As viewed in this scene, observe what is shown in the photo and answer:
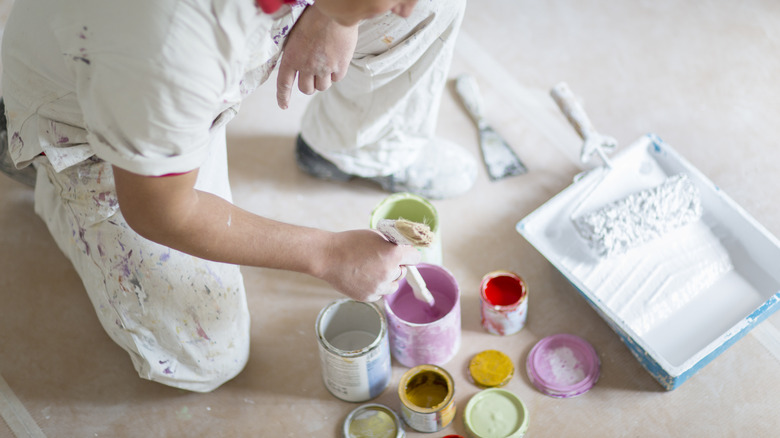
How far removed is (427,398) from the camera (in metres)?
Answer: 1.39

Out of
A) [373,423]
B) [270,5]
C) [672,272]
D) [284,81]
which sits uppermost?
[270,5]

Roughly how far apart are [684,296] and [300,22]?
889 mm

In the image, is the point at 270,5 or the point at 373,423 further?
the point at 373,423

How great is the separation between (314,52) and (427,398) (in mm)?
646

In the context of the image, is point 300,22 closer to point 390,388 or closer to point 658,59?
point 390,388

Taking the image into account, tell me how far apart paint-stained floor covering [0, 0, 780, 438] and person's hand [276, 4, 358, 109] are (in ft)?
1.63

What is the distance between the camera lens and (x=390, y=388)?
1.46 metres

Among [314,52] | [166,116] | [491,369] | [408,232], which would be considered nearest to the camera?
[166,116]

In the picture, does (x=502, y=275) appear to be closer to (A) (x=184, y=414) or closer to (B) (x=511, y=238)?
(B) (x=511, y=238)

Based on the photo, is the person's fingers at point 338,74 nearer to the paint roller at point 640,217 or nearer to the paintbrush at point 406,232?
the paintbrush at point 406,232

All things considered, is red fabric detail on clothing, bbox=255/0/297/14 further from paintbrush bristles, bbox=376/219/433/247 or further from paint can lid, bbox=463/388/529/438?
paint can lid, bbox=463/388/529/438

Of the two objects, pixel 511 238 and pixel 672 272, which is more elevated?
pixel 672 272

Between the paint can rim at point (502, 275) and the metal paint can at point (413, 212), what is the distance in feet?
0.38

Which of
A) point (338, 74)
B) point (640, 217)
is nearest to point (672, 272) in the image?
point (640, 217)
